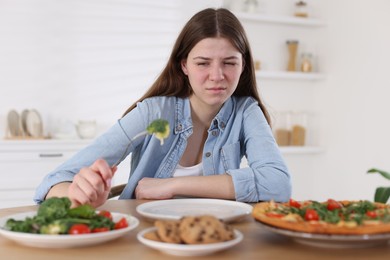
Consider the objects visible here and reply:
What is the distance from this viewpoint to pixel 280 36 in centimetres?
472

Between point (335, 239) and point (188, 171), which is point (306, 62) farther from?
point (335, 239)

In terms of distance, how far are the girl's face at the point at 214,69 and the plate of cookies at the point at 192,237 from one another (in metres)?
0.92

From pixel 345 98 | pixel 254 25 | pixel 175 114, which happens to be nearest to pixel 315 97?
pixel 345 98

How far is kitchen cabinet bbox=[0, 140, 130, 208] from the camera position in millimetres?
3797

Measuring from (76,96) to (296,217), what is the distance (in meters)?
3.55

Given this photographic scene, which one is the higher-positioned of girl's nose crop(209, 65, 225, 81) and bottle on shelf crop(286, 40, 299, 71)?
bottle on shelf crop(286, 40, 299, 71)

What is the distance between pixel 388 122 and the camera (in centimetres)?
409

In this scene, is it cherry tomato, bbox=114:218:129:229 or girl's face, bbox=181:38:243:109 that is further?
girl's face, bbox=181:38:243:109

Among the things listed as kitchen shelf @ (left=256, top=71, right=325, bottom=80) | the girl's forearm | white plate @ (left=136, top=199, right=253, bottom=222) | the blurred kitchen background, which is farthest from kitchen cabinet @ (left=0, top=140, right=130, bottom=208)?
white plate @ (left=136, top=199, right=253, bottom=222)

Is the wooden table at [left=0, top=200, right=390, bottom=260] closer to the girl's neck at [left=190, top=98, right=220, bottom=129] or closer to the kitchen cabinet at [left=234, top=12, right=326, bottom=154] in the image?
the girl's neck at [left=190, top=98, right=220, bottom=129]

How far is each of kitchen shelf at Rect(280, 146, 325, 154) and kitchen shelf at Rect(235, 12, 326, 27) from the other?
1.10 m

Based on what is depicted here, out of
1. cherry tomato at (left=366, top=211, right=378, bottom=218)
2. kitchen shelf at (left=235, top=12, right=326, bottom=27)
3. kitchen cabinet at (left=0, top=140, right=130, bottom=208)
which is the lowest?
kitchen cabinet at (left=0, top=140, right=130, bottom=208)

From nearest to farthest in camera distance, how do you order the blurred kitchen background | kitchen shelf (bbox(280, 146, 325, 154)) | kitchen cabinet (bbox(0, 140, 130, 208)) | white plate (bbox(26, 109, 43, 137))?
1. kitchen cabinet (bbox(0, 140, 130, 208))
2. white plate (bbox(26, 109, 43, 137))
3. the blurred kitchen background
4. kitchen shelf (bbox(280, 146, 325, 154))

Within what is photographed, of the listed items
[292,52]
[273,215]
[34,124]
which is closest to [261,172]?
[273,215]
